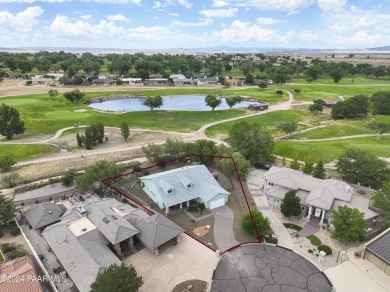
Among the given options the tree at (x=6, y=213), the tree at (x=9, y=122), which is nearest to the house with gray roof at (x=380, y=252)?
the tree at (x=6, y=213)

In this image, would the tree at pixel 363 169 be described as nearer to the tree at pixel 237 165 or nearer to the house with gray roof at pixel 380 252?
the house with gray roof at pixel 380 252

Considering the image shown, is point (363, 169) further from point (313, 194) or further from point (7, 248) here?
point (7, 248)

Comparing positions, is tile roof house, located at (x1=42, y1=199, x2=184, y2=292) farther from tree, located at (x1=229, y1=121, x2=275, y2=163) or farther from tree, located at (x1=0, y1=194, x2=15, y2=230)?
tree, located at (x1=229, y1=121, x2=275, y2=163)

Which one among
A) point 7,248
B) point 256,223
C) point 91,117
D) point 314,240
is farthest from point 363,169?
point 91,117

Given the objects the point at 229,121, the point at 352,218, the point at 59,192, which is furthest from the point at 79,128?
the point at 352,218

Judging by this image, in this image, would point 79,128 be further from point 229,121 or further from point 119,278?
point 119,278

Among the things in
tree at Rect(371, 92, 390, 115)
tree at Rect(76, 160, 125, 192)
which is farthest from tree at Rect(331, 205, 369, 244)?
tree at Rect(371, 92, 390, 115)
